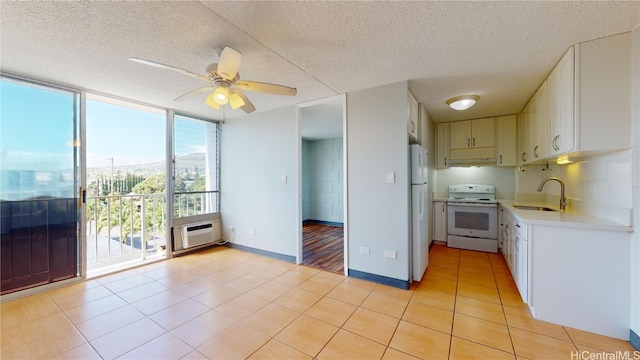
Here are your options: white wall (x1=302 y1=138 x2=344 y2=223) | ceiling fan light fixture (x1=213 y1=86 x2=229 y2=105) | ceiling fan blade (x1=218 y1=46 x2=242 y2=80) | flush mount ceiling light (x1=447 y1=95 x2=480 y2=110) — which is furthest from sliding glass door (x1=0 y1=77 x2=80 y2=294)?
flush mount ceiling light (x1=447 y1=95 x2=480 y2=110)

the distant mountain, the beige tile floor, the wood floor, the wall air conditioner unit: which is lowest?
the wood floor

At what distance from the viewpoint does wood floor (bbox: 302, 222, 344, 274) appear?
11.5 ft

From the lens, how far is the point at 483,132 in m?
4.26

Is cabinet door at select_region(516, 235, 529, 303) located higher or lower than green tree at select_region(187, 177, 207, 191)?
lower

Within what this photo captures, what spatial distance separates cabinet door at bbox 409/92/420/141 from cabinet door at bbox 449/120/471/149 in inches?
64.1

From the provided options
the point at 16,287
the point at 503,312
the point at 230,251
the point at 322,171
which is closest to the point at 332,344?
the point at 503,312

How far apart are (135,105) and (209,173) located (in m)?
1.52

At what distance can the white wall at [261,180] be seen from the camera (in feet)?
12.1

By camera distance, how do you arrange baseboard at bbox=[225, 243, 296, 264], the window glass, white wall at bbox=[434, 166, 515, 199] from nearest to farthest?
1. baseboard at bbox=[225, 243, 296, 264]
2. the window glass
3. white wall at bbox=[434, 166, 515, 199]

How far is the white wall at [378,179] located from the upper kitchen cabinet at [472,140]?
2.38m

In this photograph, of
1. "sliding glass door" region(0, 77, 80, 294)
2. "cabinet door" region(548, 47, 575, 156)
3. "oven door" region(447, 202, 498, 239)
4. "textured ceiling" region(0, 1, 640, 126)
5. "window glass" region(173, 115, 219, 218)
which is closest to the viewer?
"textured ceiling" region(0, 1, 640, 126)

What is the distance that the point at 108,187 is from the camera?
3455 millimetres

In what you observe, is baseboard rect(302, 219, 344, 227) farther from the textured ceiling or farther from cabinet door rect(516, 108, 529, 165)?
the textured ceiling

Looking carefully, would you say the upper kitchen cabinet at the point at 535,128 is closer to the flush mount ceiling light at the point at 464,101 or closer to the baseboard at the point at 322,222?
the flush mount ceiling light at the point at 464,101
